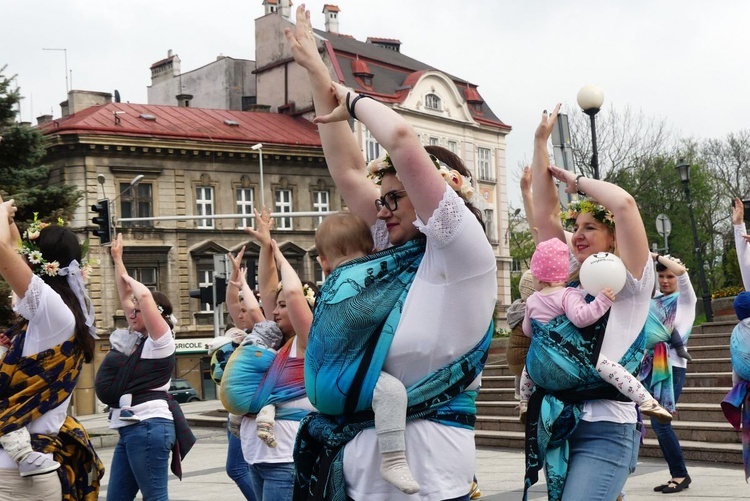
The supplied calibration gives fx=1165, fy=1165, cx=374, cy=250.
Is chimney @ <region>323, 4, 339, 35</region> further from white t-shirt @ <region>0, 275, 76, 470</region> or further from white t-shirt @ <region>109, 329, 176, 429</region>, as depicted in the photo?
white t-shirt @ <region>0, 275, 76, 470</region>

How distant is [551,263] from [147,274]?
47.5 m

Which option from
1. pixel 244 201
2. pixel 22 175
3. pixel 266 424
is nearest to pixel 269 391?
pixel 266 424

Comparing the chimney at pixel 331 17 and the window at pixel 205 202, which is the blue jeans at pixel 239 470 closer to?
the window at pixel 205 202

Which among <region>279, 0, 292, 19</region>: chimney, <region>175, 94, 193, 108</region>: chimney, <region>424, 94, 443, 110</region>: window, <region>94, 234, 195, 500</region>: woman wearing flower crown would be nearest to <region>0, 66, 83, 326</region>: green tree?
<region>94, 234, 195, 500</region>: woman wearing flower crown

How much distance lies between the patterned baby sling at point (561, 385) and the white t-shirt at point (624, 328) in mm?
28

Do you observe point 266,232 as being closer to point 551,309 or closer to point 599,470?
point 551,309

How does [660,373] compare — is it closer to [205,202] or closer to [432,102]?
[205,202]

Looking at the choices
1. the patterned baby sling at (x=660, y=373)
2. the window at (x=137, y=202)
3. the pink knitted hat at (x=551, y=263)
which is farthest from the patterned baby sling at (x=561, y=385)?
the window at (x=137, y=202)

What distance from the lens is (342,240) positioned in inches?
155

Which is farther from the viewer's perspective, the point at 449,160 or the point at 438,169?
the point at 449,160

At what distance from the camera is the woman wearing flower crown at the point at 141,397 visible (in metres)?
7.78

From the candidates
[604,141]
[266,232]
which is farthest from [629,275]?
[604,141]

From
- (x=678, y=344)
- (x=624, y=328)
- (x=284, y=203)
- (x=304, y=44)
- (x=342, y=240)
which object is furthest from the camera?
(x=284, y=203)

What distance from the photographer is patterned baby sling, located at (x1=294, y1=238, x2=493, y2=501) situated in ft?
11.6
